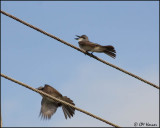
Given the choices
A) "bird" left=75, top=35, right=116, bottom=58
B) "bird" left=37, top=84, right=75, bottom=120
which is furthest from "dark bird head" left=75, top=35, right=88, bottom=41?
"bird" left=37, top=84, right=75, bottom=120

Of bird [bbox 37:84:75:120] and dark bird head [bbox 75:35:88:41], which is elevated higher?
dark bird head [bbox 75:35:88:41]

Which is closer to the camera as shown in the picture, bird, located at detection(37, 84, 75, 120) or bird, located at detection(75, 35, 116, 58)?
bird, located at detection(75, 35, 116, 58)

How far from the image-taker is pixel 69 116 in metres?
9.33

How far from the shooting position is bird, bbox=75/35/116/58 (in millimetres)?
8891

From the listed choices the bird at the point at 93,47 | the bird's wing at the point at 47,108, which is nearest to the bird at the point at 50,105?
the bird's wing at the point at 47,108

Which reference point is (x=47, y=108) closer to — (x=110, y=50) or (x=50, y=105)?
(x=50, y=105)

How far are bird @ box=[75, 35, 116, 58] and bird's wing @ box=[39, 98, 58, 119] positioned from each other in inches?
50.0

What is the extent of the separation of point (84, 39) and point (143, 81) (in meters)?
3.46

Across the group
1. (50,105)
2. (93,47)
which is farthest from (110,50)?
(50,105)

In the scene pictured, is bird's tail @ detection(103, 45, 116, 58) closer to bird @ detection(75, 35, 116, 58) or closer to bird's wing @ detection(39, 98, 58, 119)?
bird @ detection(75, 35, 116, 58)

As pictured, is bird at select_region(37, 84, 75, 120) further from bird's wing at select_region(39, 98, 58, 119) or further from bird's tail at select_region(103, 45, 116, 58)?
bird's tail at select_region(103, 45, 116, 58)

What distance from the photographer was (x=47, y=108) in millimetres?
10008

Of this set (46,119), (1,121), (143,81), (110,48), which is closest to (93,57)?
(110,48)

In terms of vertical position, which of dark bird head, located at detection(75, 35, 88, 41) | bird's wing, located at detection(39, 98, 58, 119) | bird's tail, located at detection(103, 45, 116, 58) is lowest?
bird's wing, located at detection(39, 98, 58, 119)
